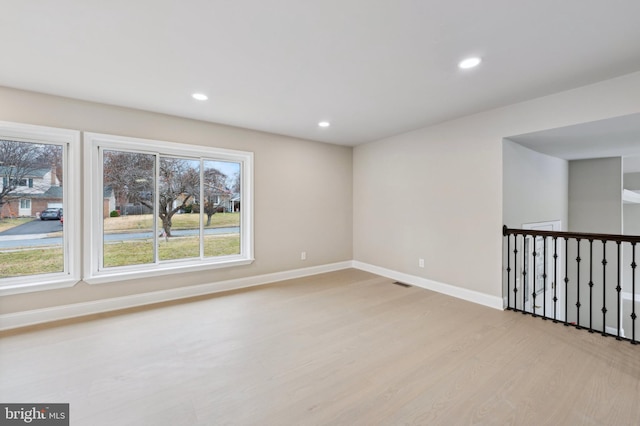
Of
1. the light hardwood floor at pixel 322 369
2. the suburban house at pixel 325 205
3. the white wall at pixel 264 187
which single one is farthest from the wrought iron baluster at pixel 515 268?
the white wall at pixel 264 187

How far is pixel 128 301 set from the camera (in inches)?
132

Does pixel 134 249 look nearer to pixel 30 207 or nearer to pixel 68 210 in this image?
pixel 68 210

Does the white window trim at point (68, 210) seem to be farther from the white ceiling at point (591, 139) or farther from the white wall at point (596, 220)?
the white wall at point (596, 220)

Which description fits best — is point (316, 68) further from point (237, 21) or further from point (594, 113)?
point (594, 113)

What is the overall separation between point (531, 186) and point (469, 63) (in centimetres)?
254

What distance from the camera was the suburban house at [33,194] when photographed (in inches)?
114

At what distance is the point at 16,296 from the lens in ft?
9.20

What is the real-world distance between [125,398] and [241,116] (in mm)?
3131

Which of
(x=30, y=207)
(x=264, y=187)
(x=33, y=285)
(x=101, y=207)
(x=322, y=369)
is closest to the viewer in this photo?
(x=322, y=369)

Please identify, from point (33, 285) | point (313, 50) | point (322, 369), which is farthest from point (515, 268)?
point (33, 285)

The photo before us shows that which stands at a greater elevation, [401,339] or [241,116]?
[241,116]

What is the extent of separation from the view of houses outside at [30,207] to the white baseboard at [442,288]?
4463 millimetres

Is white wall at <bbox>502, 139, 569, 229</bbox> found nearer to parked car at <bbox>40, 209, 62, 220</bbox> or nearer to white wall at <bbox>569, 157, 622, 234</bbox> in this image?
white wall at <bbox>569, 157, 622, 234</bbox>

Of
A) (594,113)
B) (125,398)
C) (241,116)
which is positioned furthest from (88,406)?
(594,113)
